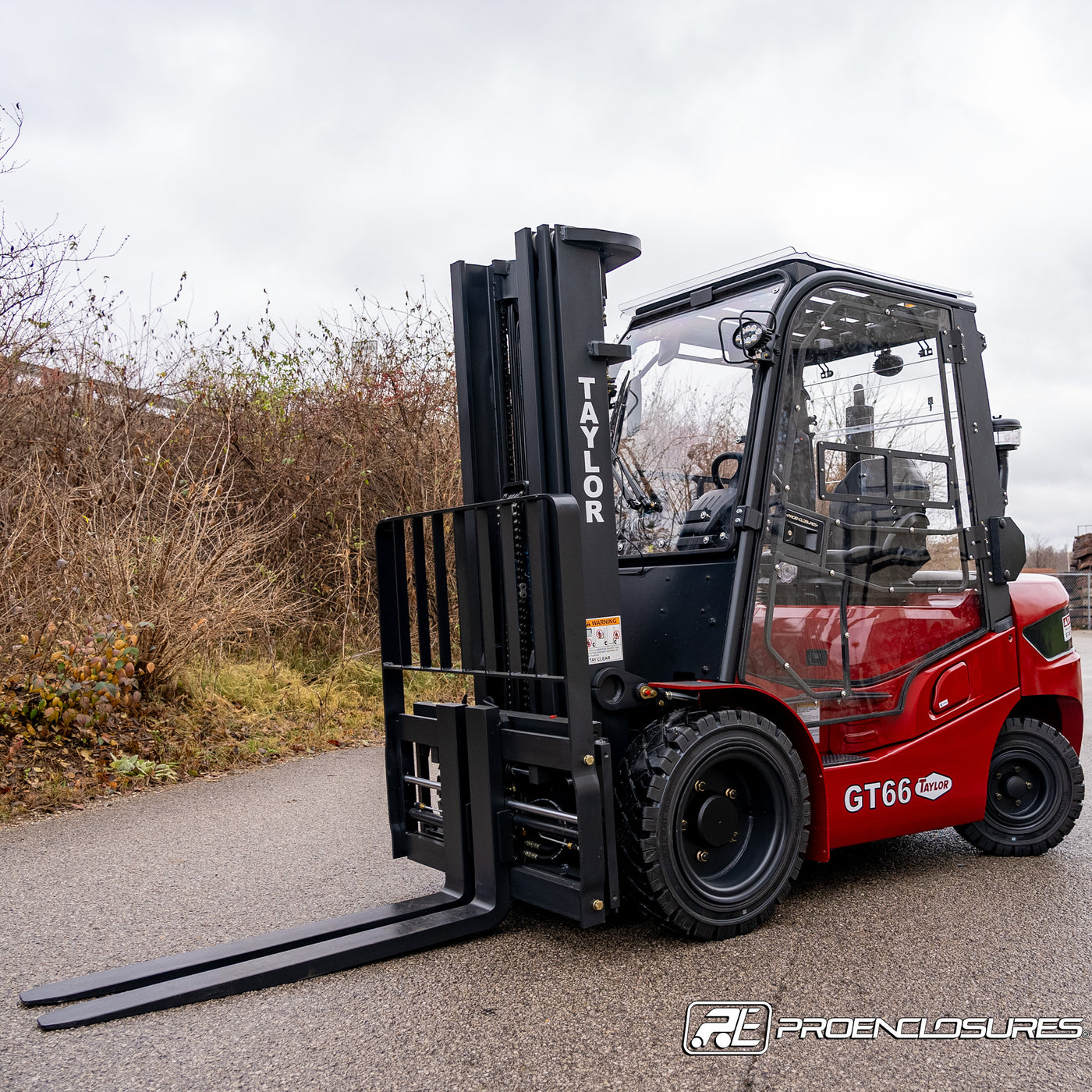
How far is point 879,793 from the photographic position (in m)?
4.27

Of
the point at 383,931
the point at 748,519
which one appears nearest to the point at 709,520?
the point at 748,519

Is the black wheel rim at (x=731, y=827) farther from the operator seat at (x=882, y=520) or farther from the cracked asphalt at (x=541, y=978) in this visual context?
the operator seat at (x=882, y=520)

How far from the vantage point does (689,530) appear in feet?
14.1

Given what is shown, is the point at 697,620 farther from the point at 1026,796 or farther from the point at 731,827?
the point at 1026,796

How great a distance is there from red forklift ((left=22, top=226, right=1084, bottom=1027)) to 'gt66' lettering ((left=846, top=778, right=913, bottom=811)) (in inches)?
0.5

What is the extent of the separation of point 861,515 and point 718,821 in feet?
5.12

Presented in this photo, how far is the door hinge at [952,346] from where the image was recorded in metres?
4.90

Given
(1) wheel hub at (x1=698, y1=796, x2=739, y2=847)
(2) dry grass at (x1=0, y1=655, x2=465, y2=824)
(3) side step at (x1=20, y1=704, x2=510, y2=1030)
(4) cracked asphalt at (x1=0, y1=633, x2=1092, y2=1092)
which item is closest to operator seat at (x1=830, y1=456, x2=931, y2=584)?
(1) wheel hub at (x1=698, y1=796, x2=739, y2=847)

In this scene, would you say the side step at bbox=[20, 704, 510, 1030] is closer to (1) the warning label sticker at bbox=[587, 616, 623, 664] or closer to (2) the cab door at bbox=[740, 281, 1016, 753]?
(1) the warning label sticker at bbox=[587, 616, 623, 664]

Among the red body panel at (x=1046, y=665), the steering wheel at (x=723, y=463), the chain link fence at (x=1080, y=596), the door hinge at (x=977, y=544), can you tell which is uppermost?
the steering wheel at (x=723, y=463)

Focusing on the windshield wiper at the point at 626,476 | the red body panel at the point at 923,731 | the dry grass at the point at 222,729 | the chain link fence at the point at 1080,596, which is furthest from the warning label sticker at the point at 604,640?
the chain link fence at the point at 1080,596

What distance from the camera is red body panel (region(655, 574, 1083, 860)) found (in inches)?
159

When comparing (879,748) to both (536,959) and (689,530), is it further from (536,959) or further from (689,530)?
(536,959)

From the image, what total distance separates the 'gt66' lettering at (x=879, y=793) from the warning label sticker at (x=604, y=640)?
3.91 ft
